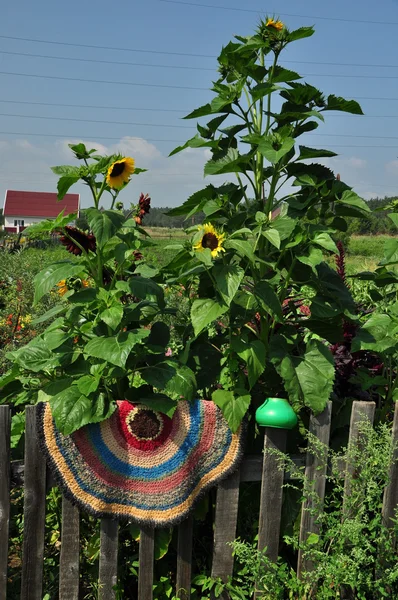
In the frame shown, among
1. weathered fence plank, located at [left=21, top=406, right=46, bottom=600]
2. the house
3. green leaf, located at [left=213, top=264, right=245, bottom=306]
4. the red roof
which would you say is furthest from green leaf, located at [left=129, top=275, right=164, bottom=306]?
the red roof

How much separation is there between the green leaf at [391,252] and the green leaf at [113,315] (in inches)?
42.6

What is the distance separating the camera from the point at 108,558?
2289mm

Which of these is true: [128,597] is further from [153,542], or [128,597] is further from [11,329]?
[11,329]

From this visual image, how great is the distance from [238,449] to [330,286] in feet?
2.39

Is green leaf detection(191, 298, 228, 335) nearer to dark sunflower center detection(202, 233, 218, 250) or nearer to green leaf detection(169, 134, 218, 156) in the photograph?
dark sunflower center detection(202, 233, 218, 250)

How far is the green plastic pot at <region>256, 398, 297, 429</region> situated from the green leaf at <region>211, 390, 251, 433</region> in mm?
72

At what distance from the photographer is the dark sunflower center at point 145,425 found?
223 centimetres

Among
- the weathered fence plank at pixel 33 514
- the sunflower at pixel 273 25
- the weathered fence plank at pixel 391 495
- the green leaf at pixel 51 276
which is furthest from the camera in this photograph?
the weathered fence plank at pixel 391 495

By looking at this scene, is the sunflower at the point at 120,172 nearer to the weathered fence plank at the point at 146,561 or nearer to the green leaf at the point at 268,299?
the green leaf at the point at 268,299

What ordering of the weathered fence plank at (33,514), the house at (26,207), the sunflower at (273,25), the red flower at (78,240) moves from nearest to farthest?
1. the weathered fence plank at (33,514)
2. the red flower at (78,240)
3. the sunflower at (273,25)
4. the house at (26,207)

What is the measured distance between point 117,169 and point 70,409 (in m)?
0.82

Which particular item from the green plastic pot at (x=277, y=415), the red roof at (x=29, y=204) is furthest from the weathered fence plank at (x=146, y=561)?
the red roof at (x=29, y=204)

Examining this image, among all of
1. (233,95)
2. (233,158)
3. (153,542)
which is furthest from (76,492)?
(233,95)

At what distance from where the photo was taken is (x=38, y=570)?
2258 millimetres
